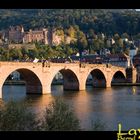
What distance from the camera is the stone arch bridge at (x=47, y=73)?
86.2 ft

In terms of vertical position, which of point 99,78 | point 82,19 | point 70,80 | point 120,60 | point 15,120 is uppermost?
point 82,19

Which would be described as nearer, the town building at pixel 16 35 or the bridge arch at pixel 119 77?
the bridge arch at pixel 119 77

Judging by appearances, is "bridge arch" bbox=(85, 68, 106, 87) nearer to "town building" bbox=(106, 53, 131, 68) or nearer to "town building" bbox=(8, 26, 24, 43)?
"town building" bbox=(106, 53, 131, 68)

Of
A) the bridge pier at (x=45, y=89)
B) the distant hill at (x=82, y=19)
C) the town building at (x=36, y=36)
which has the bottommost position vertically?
the bridge pier at (x=45, y=89)

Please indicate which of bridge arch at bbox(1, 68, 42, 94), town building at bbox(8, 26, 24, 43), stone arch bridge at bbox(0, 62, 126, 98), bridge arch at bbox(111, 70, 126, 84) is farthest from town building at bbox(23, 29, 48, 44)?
bridge arch at bbox(1, 68, 42, 94)

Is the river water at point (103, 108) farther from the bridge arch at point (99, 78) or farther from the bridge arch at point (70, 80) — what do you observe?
the bridge arch at point (99, 78)

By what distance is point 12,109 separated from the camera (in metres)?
6.05

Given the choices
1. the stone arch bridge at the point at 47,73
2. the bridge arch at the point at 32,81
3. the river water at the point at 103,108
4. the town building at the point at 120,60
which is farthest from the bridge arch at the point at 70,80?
the town building at the point at 120,60

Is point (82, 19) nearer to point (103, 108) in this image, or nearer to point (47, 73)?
point (47, 73)

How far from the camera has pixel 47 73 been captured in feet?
98.3

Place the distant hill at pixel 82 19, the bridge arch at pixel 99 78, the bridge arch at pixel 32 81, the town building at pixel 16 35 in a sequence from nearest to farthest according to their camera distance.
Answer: the bridge arch at pixel 32 81
the bridge arch at pixel 99 78
the distant hill at pixel 82 19
the town building at pixel 16 35

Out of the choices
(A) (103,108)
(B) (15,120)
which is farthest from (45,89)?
(B) (15,120)

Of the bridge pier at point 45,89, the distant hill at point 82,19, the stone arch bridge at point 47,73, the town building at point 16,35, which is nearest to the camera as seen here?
the stone arch bridge at point 47,73
